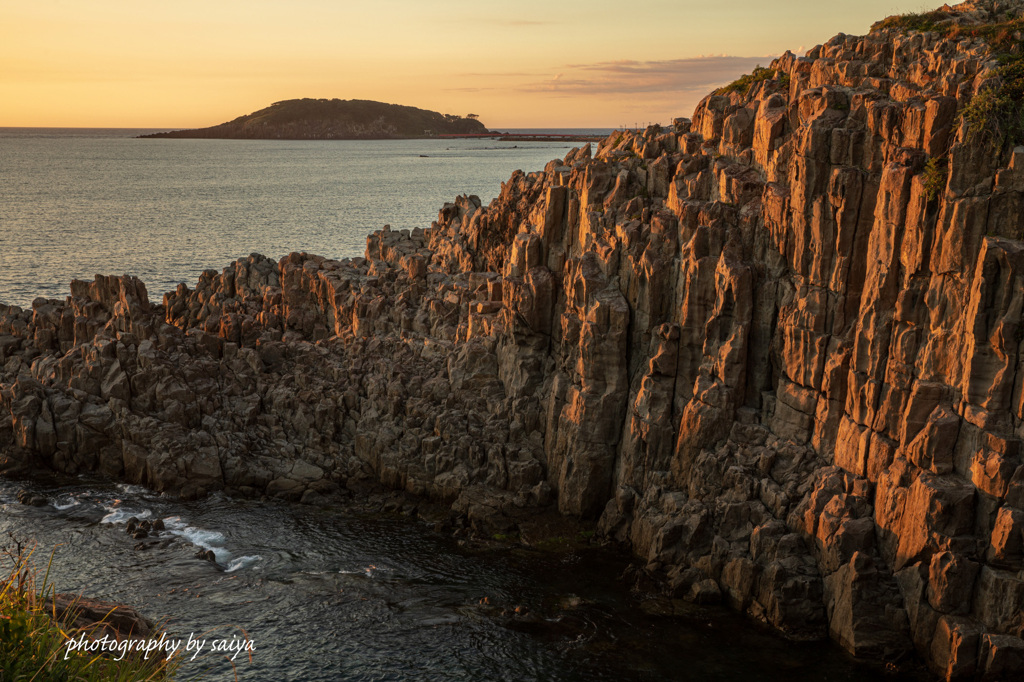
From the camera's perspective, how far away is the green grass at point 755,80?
4800 centimetres

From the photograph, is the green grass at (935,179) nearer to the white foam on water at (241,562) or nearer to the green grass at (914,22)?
the green grass at (914,22)

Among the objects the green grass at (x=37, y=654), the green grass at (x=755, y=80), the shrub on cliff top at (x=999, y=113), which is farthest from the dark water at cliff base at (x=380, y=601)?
the green grass at (x=755, y=80)

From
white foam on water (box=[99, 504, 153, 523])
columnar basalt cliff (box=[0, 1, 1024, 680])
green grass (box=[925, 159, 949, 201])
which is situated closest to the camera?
columnar basalt cliff (box=[0, 1, 1024, 680])

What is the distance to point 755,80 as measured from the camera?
50.5 metres

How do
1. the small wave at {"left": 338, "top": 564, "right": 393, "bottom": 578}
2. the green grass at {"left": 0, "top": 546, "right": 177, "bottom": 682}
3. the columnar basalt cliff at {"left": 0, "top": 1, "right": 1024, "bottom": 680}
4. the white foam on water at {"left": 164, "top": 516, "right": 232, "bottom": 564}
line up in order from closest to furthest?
the green grass at {"left": 0, "top": 546, "right": 177, "bottom": 682} → the columnar basalt cliff at {"left": 0, "top": 1, "right": 1024, "bottom": 680} → the small wave at {"left": 338, "top": 564, "right": 393, "bottom": 578} → the white foam on water at {"left": 164, "top": 516, "right": 232, "bottom": 564}

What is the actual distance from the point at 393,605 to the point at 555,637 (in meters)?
7.86

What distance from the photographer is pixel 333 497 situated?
50750 mm

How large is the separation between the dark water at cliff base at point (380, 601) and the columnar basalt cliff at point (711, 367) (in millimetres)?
2722

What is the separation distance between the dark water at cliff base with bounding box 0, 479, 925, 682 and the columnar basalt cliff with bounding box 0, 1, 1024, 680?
107 inches

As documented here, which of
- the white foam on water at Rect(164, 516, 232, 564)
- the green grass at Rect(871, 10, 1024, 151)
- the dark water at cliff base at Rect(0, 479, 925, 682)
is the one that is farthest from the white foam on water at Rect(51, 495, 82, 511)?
the green grass at Rect(871, 10, 1024, 151)

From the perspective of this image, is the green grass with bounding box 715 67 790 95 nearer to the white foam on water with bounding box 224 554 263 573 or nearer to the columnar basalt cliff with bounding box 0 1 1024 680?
the columnar basalt cliff with bounding box 0 1 1024 680

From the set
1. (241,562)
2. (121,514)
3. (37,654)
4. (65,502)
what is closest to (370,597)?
(241,562)

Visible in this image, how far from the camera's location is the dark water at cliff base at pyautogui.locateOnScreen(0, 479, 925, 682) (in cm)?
3475

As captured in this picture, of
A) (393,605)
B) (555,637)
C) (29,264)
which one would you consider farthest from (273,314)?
(29,264)
